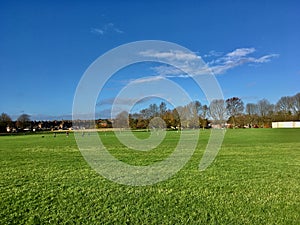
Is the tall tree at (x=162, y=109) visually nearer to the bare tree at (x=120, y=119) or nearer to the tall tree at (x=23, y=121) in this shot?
the bare tree at (x=120, y=119)

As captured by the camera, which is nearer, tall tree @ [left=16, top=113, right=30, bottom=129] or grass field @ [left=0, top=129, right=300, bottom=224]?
grass field @ [left=0, top=129, right=300, bottom=224]

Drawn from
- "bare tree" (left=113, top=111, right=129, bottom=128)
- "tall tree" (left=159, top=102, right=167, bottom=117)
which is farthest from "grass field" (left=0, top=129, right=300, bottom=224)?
"tall tree" (left=159, top=102, right=167, bottom=117)

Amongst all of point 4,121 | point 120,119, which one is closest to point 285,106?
point 120,119

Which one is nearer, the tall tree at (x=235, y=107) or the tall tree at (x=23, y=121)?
the tall tree at (x=235, y=107)

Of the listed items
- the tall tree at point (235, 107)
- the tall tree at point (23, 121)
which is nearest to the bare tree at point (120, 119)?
the tall tree at point (235, 107)

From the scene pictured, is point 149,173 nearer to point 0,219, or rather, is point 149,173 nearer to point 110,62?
point 110,62

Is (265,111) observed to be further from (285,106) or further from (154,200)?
(154,200)

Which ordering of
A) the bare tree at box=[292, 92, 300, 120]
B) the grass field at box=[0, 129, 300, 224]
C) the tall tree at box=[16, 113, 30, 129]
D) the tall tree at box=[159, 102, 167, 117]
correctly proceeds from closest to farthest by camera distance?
the grass field at box=[0, 129, 300, 224] < the tall tree at box=[159, 102, 167, 117] < the bare tree at box=[292, 92, 300, 120] < the tall tree at box=[16, 113, 30, 129]

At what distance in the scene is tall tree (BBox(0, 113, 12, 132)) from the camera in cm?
10906

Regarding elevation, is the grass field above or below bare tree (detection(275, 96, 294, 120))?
below

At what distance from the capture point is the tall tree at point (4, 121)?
109m

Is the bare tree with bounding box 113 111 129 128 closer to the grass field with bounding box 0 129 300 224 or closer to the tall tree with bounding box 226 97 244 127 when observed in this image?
the grass field with bounding box 0 129 300 224

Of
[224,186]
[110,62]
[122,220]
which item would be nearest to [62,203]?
[122,220]

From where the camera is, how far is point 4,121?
375 ft
